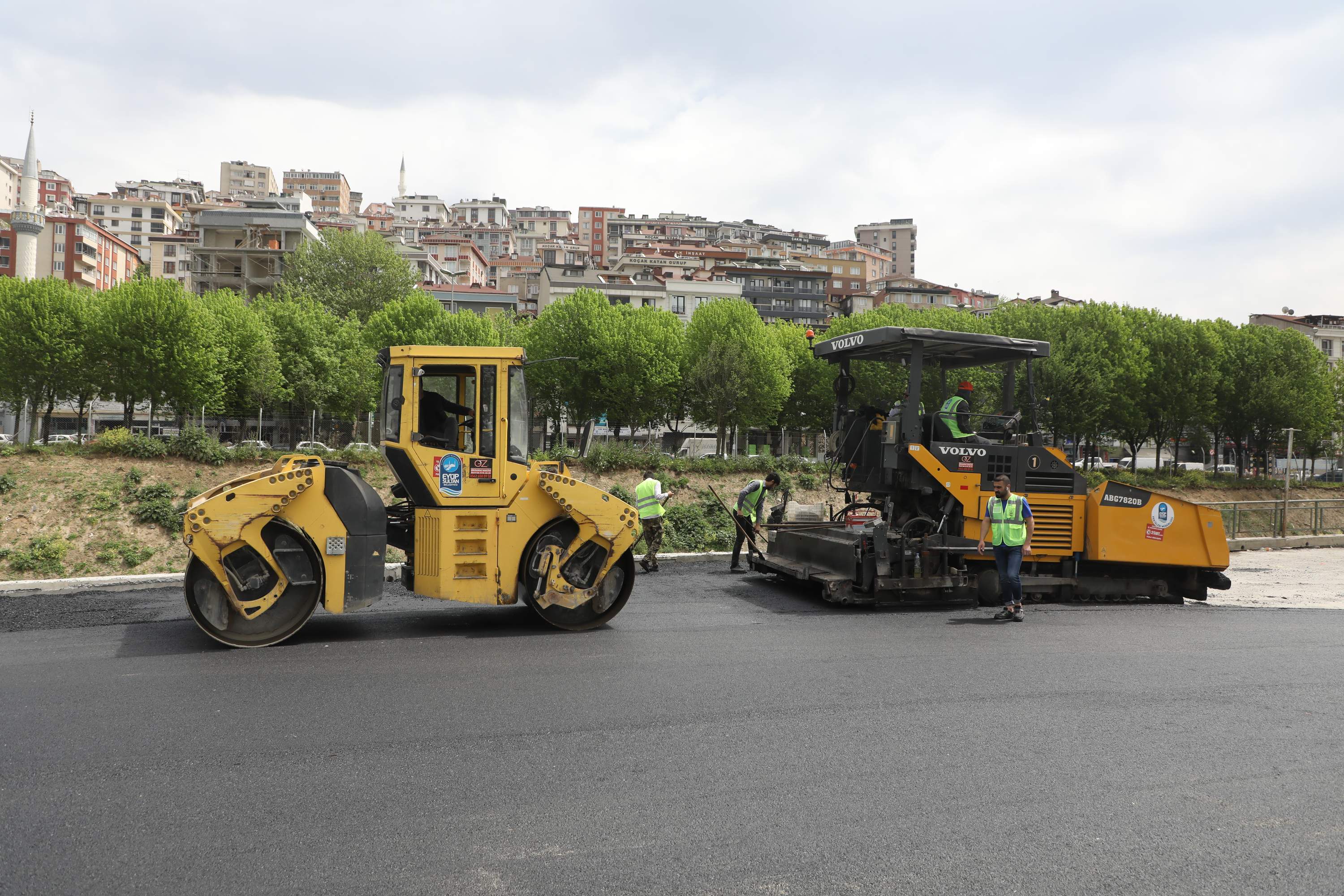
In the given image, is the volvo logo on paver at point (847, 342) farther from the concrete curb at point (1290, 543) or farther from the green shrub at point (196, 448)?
the green shrub at point (196, 448)

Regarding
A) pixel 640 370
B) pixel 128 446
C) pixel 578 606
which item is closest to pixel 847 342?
pixel 578 606

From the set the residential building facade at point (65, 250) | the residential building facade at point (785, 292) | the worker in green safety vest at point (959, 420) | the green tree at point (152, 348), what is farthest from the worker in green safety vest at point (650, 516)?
the residential building facade at point (65, 250)

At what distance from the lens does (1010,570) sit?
32.9 feet

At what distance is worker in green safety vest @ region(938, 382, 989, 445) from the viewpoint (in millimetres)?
10703

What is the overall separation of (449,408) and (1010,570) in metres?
6.11

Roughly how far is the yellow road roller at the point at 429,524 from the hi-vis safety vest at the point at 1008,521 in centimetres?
401

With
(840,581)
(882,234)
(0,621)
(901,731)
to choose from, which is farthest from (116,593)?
(882,234)

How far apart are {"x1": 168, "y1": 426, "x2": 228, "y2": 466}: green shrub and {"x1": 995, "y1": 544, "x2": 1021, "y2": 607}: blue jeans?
1591cm

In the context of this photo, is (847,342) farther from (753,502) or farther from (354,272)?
(354,272)

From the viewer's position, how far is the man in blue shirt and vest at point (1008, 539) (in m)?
10.0

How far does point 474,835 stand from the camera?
13.5ft

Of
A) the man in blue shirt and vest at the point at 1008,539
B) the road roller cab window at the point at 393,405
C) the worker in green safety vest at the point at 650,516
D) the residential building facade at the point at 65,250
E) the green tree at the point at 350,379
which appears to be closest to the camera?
the road roller cab window at the point at 393,405

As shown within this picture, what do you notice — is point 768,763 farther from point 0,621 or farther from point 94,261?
point 94,261

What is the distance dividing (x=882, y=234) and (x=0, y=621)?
18035 cm
